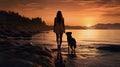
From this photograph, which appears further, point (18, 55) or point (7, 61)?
point (18, 55)

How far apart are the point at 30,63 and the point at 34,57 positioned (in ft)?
4.88

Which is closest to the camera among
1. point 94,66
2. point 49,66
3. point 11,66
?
point 11,66

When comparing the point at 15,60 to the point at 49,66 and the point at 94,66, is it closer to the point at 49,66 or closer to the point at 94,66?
the point at 49,66

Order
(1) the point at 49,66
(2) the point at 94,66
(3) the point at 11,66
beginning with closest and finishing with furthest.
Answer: (3) the point at 11,66, (1) the point at 49,66, (2) the point at 94,66

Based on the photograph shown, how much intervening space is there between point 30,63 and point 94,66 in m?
4.89

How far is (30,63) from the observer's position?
10297 mm

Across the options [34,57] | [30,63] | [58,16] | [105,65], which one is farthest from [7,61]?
[105,65]

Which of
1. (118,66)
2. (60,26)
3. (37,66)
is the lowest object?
(118,66)

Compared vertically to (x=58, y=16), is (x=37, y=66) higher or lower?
lower

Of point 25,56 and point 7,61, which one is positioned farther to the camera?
point 25,56

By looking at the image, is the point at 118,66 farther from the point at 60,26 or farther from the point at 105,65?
the point at 60,26

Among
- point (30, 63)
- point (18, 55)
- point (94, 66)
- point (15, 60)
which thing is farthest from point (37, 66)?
point (94, 66)

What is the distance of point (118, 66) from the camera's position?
1423 centimetres

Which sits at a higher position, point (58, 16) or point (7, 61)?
point (58, 16)
